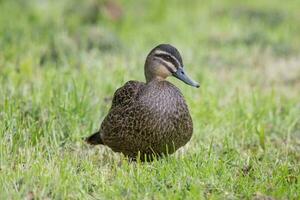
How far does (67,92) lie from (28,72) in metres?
1.36

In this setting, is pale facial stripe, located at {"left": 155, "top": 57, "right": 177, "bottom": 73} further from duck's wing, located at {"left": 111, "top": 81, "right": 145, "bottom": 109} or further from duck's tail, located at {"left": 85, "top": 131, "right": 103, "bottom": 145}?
duck's tail, located at {"left": 85, "top": 131, "right": 103, "bottom": 145}

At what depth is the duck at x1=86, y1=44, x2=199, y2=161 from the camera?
6.18 metres

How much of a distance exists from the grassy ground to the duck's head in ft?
1.91

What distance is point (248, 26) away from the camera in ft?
40.7

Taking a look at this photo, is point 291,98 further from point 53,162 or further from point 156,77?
point 53,162

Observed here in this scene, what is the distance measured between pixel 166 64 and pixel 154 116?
17.1 inches

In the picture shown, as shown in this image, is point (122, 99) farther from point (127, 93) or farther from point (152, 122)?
point (152, 122)

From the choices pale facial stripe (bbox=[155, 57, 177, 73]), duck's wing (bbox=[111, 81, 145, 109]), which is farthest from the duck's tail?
pale facial stripe (bbox=[155, 57, 177, 73])

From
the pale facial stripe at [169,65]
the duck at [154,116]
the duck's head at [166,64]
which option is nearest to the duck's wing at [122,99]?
the duck at [154,116]

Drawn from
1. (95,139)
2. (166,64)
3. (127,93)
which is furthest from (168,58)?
(95,139)

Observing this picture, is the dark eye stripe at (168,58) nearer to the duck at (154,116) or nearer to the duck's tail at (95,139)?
the duck at (154,116)

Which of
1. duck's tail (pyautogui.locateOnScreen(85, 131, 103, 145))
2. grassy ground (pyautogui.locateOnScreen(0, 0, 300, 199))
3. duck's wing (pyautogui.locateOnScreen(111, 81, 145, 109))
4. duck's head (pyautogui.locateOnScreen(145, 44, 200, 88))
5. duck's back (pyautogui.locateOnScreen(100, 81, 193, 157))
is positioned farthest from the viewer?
duck's tail (pyautogui.locateOnScreen(85, 131, 103, 145))

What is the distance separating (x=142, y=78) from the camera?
9141mm

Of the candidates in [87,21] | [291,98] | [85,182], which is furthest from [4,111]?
[87,21]
